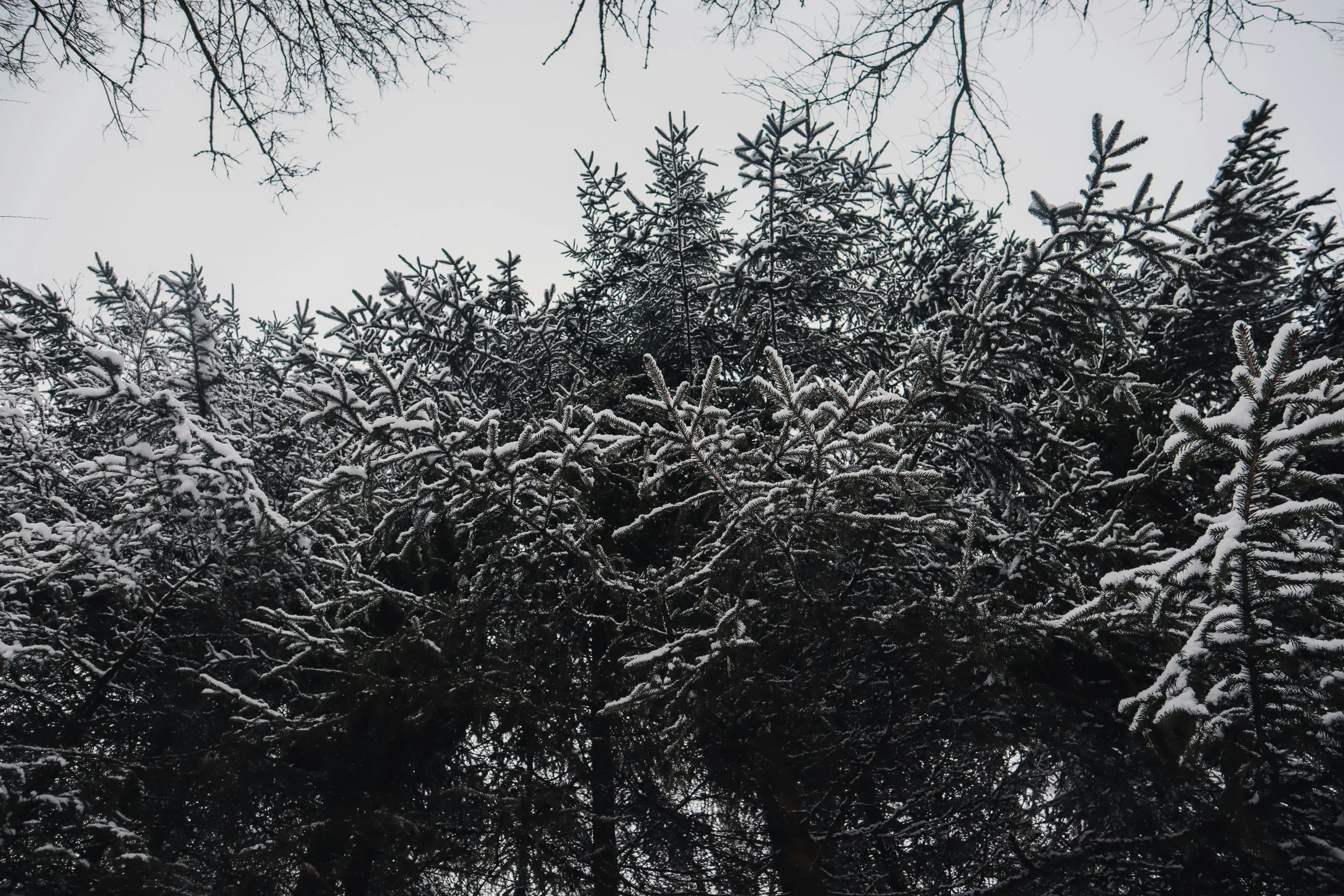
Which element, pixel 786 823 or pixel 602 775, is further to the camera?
pixel 786 823

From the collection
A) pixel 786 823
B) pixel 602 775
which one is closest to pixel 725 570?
pixel 602 775

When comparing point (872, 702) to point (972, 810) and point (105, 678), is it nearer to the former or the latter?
point (972, 810)

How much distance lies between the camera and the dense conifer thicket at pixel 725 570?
9.45ft

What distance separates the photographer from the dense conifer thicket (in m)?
2.88

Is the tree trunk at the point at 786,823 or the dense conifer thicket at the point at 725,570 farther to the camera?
the tree trunk at the point at 786,823

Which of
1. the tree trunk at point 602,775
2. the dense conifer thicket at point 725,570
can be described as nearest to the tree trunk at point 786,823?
the dense conifer thicket at point 725,570

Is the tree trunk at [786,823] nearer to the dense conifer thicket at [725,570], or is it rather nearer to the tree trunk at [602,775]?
the dense conifer thicket at [725,570]

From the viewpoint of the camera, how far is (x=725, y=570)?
11.0 ft

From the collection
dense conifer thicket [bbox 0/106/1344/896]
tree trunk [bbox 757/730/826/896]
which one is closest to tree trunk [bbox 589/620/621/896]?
dense conifer thicket [bbox 0/106/1344/896]

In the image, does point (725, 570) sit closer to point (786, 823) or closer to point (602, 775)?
point (602, 775)

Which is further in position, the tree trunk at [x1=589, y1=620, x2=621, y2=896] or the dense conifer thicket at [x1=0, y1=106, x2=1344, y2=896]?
the tree trunk at [x1=589, y1=620, x2=621, y2=896]

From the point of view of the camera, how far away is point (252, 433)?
6219 mm

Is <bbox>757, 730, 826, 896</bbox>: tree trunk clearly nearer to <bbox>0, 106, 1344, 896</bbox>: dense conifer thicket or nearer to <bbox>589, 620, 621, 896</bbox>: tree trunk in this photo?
<bbox>0, 106, 1344, 896</bbox>: dense conifer thicket

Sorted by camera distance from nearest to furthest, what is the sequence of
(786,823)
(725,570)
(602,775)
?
(725,570)
(602,775)
(786,823)
